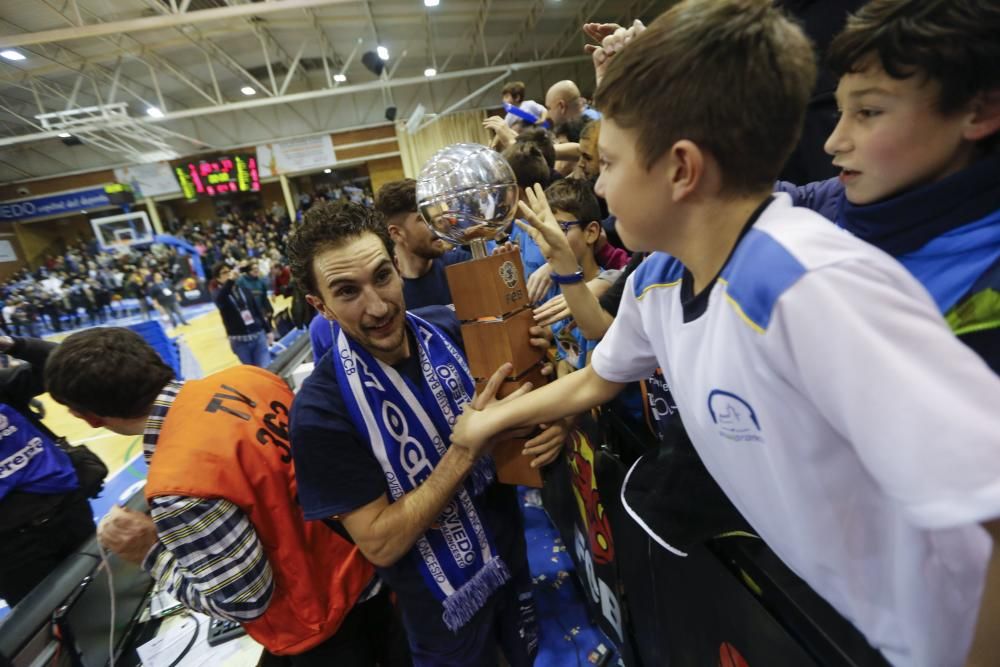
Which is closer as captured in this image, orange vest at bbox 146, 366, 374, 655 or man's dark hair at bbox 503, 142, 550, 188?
orange vest at bbox 146, 366, 374, 655

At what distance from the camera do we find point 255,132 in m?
15.8

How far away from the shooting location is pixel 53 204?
55.0 ft

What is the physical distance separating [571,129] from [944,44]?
316 centimetres

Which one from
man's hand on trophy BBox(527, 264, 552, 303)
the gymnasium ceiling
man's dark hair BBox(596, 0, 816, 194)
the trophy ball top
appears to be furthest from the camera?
the gymnasium ceiling

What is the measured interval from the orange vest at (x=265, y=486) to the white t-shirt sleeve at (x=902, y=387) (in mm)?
1327

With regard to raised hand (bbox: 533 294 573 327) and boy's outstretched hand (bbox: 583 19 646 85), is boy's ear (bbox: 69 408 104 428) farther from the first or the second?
boy's outstretched hand (bbox: 583 19 646 85)

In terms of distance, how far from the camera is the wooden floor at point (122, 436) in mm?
5186

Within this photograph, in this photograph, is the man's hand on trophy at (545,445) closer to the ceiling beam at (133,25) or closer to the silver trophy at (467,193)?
the silver trophy at (467,193)

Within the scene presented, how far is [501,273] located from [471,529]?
0.77 meters

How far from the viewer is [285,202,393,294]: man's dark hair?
123 centimetres

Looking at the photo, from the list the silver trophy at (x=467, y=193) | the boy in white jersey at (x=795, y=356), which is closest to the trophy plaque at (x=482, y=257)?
the silver trophy at (x=467, y=193)

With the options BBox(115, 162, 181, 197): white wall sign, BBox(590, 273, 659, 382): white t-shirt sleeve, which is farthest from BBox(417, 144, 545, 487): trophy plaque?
BBox(115, 162, 181, 197): white wall sign

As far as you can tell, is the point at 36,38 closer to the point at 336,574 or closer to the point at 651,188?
the point at 336,574

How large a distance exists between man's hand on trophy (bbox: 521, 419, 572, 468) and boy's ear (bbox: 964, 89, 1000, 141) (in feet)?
3.05
